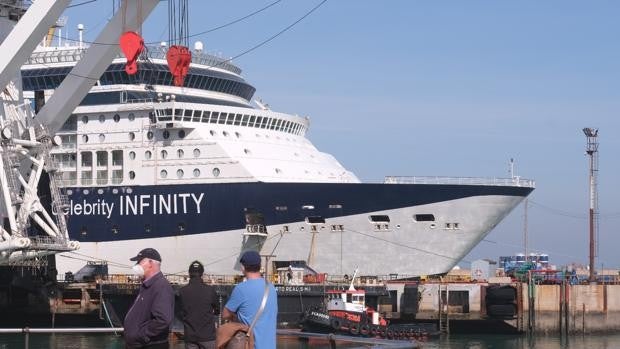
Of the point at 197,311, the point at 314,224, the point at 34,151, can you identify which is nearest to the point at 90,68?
the point at 34,151

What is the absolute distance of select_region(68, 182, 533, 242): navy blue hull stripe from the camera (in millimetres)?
33406

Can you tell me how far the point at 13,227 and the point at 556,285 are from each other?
18501 millimetres

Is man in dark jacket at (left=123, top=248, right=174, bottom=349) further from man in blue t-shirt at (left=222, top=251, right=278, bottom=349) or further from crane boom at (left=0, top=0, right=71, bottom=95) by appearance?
crane boom at (left=0, top=0, right=71, bottom=95)

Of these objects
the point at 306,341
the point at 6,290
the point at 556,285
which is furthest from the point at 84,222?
the point at 306,341

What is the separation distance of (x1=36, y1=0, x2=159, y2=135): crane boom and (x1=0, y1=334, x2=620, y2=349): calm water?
5.69 m

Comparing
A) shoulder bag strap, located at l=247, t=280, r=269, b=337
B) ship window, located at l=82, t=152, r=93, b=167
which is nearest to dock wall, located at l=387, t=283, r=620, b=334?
ship window, located at l=82, t=152, r=93, b=167

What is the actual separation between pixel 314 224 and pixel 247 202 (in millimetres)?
2234

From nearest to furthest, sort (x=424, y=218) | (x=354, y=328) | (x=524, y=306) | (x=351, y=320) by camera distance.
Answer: (x=354, y=328)
(x=351, y=320)
(x=424, y=218)
(x=524, y=306)

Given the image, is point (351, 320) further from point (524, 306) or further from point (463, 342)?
point (524, 306)

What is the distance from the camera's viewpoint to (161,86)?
3694 cm

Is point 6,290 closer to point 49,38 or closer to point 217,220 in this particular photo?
point 217,220

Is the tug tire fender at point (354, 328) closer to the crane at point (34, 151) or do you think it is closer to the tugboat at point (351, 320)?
the tugboat at point (351, 320)

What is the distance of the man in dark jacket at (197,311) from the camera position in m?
8.86

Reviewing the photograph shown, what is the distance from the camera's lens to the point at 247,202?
33.4 m
